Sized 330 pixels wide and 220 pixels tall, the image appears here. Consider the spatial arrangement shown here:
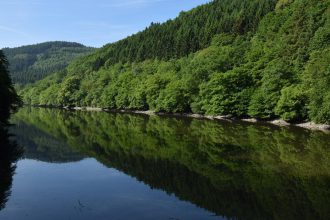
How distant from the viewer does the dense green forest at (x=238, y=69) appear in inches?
3184

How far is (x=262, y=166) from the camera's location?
37.4 metres

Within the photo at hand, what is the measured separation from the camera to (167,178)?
32.9m

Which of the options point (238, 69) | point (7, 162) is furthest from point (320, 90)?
point (7, 162)

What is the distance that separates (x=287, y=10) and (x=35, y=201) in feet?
431

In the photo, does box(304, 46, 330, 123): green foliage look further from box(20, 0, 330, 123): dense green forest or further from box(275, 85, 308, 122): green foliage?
box(275, 85, 308, 122): green foliage

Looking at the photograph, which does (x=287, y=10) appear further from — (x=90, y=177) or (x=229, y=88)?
(x=90, y=177)

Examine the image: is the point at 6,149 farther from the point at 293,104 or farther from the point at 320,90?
the point at 293,104

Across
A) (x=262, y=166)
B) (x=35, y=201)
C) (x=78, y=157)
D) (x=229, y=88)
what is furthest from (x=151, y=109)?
(x=35, y=201)

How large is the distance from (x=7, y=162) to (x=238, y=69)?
7643cm

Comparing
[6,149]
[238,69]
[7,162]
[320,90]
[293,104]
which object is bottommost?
[6,149]

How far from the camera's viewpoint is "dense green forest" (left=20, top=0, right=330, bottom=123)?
8087 centimetres

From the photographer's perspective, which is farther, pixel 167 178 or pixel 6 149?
pixel 6 149

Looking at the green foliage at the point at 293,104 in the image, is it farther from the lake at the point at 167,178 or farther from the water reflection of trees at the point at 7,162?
the water reflection of trees at the point at 7,162

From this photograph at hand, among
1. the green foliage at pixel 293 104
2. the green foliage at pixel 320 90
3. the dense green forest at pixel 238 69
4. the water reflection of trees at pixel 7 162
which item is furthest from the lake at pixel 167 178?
the dense green forest at pixel 238 69
